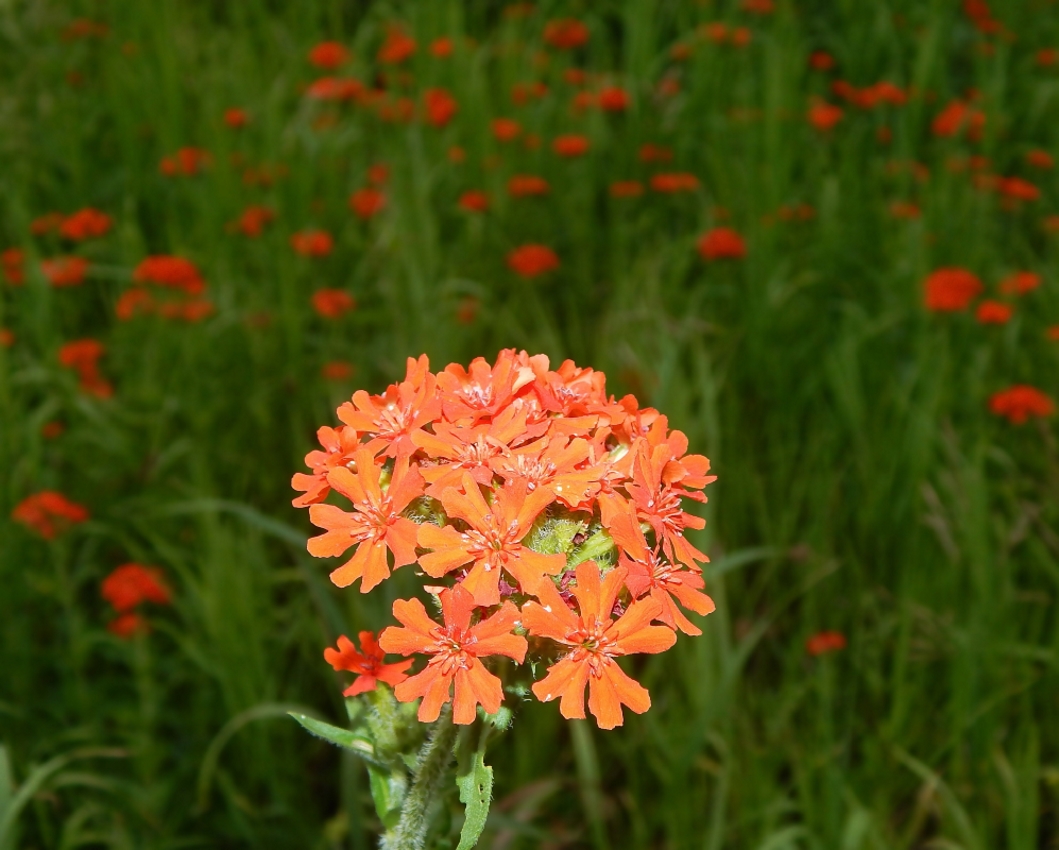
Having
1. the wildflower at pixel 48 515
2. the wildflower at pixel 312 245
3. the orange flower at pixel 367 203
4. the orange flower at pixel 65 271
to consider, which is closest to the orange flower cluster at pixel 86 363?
the orange flower at pixel 65 271

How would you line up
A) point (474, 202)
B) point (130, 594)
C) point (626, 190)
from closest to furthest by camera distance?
point (130, 594) → point (474, 202) → point (626, 190)

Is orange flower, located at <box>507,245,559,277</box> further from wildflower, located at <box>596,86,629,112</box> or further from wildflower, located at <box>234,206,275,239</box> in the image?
wildflower, located at <box>596,86,629,112</box>

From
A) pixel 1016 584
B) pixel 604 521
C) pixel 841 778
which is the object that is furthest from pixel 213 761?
pixel 1016 584

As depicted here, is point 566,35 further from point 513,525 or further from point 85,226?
point 513,525

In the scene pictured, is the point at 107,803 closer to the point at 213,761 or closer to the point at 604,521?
the point at 213,761

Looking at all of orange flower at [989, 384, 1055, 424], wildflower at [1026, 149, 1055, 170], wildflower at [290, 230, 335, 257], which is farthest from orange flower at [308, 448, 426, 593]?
wildflower at [1026, 149, 1055, 170]

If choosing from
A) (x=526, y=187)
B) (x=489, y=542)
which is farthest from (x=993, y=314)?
(x=489, y=542)

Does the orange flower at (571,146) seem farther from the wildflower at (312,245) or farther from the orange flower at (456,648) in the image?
the orange flower at (456,648)
